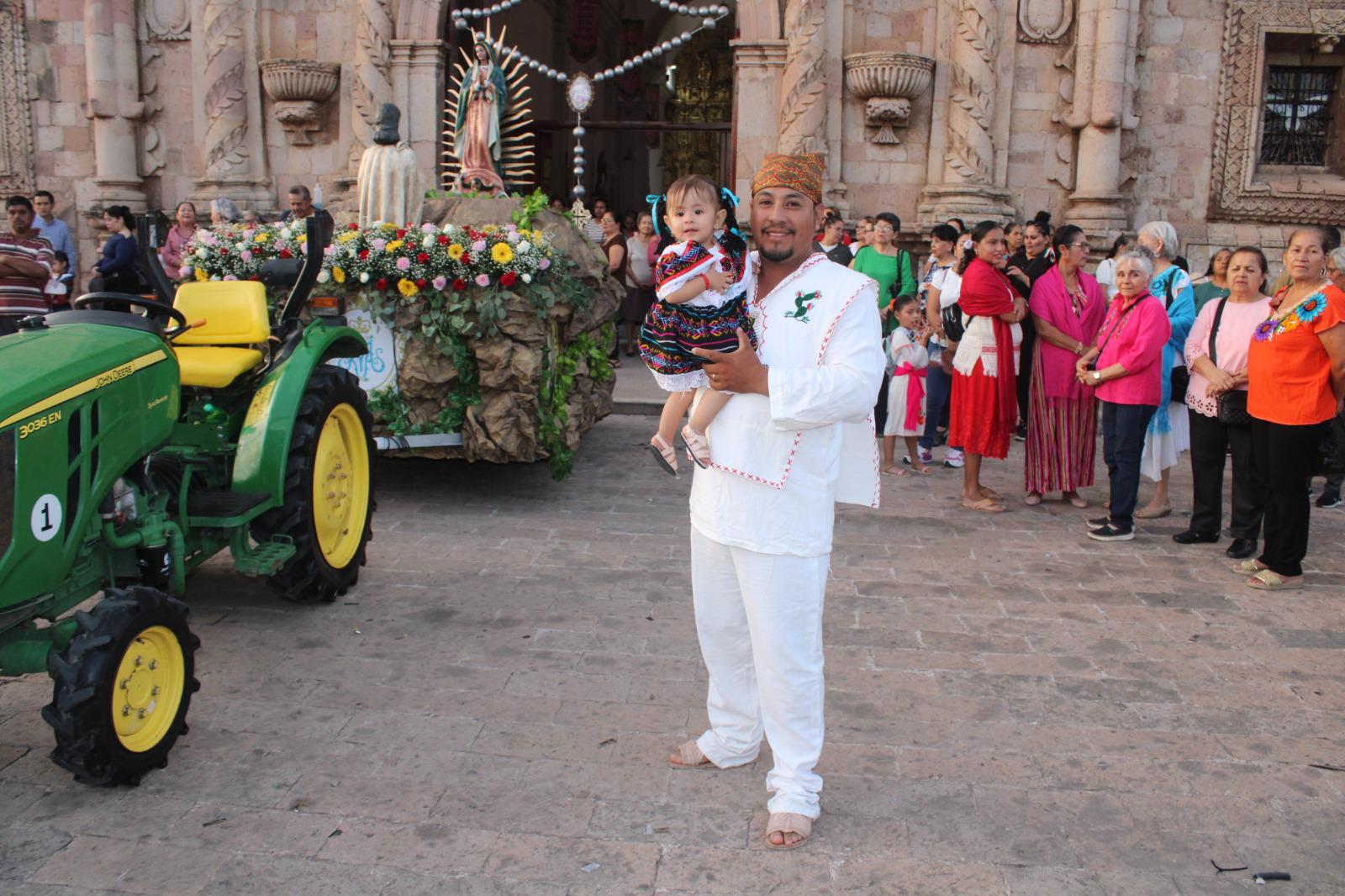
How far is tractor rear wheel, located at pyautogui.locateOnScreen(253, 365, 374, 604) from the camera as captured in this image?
183 inches

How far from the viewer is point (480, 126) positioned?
8164 mm

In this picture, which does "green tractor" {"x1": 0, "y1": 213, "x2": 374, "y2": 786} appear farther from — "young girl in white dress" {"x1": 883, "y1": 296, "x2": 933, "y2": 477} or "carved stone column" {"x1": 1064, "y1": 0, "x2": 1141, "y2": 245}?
"carved stone column" {"x1": 1064, "y1": 0, "x2": 1141, "y2": 245}

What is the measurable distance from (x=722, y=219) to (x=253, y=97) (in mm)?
11074

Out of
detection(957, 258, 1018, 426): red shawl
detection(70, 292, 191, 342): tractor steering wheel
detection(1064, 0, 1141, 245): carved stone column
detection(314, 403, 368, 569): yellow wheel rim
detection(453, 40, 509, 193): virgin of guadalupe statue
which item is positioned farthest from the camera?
detection(1064, 0, 1141, 245): carved stone column

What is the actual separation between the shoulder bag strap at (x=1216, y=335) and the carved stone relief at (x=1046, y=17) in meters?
6.93

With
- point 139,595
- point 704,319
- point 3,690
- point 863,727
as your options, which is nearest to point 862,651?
point 863,727

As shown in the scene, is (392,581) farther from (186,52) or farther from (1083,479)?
(186,52)

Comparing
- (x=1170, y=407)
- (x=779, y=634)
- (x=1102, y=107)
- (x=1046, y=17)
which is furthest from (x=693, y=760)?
(x=1046, y=17)

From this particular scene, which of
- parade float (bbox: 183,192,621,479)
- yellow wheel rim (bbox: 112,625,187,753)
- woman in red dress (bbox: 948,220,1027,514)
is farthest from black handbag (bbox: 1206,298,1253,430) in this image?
yellow wheel rim (bbox: 112,625,187,753)

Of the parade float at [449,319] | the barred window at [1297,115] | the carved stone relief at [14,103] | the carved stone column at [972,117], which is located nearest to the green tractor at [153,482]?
the parade float at [449,319]

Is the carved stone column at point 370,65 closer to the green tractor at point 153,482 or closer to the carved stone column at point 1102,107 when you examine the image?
the carved stone column at point 1102,107

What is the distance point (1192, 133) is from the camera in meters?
12.1

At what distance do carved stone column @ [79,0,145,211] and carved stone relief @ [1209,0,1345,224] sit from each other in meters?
12.2

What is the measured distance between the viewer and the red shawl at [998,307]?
6801 mm
